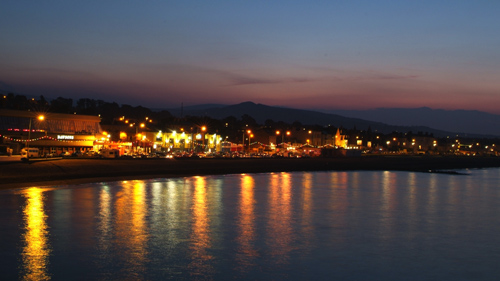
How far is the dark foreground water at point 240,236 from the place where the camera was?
1689 centimetres

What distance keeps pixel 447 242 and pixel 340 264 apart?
7137mm

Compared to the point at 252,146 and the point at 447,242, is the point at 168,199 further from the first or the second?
the point at 252,146

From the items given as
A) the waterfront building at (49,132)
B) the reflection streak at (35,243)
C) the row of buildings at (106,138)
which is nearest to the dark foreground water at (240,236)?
the reflection streak at (35,243)

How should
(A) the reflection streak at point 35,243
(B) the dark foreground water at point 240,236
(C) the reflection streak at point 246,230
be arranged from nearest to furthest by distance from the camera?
1. (A) the reflection streak at point 35,243
2. (B) the dark foreground water at point 240,236
3. (C) the reflection streak at point 246,230

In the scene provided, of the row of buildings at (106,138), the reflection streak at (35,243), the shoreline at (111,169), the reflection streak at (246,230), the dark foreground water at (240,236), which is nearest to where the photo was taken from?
the reflection streak at (35,243)

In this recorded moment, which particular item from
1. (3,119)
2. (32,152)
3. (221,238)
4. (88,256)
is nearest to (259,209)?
(221,238)

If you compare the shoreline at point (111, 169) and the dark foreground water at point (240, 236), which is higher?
the shoreline at point (111, 169)

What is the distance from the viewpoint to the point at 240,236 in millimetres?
22703

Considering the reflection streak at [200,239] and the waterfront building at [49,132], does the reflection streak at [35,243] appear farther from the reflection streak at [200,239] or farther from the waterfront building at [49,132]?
the waterfront building at [49,132]

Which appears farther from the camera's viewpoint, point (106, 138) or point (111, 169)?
point (106, 138)

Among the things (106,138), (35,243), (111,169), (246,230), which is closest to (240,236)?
(246,230)

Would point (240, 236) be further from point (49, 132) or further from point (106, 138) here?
point (106, 138)

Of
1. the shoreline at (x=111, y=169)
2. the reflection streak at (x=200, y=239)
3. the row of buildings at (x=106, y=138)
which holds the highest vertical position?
the row of buildings at (x=106, y=138)

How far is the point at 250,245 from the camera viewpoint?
20875mm
